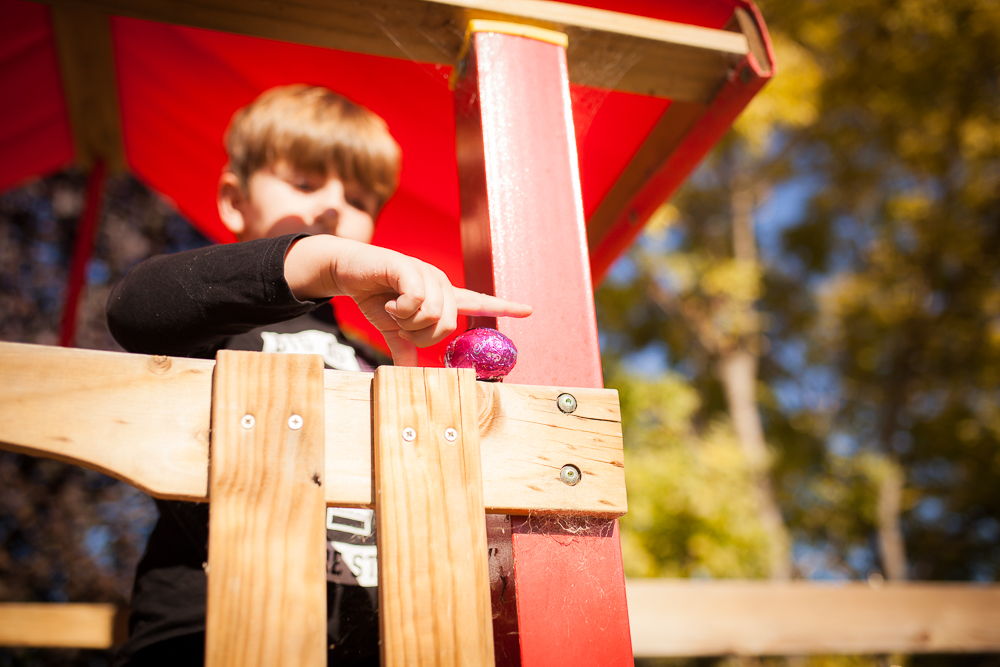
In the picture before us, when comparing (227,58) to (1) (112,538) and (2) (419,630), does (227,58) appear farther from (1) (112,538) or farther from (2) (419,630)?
(1) (112,538)

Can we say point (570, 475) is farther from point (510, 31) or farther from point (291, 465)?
point (510, 31)

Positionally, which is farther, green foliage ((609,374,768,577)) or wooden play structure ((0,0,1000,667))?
green foliage ((609,374,768,577))

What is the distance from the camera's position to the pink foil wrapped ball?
89cm

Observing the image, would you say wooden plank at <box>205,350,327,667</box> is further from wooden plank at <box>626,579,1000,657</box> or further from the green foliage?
the green foliage

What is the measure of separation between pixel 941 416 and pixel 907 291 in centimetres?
156

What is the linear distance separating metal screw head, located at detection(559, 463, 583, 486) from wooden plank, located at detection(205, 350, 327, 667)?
0.30 metres

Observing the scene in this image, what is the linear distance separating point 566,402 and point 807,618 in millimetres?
2263

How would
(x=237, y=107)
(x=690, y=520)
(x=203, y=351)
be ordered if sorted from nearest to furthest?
(x=203, y=351) → (x=237, y=107) → (x=690, y=520)

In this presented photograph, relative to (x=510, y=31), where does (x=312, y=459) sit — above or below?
below

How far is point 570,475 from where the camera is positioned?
2.87 feet

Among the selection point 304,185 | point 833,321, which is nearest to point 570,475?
point 304,185

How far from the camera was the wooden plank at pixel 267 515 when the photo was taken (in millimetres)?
683

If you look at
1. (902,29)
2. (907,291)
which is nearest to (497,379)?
(902,29)

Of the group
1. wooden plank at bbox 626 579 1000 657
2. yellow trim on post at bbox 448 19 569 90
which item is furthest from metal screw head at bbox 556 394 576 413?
wooden plank at bbox 626 579 1000 657
